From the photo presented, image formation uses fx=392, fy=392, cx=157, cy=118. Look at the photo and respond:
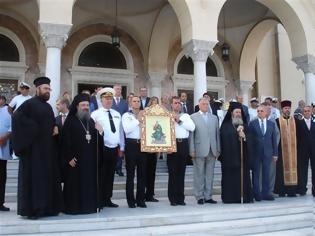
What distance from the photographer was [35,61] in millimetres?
14586

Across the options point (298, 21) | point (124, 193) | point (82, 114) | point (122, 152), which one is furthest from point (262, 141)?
point (298, 21)

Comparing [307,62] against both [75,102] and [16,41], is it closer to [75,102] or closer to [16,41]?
[75,102]

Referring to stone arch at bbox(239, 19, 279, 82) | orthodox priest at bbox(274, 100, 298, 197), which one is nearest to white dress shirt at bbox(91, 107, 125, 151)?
orthodox priest at bbox(274, 100, 298, 197)

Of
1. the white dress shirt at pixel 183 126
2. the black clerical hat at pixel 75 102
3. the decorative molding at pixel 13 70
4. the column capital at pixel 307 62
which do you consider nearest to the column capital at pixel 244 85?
the column capital at pixel 307 62

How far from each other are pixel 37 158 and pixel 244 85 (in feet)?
42.8

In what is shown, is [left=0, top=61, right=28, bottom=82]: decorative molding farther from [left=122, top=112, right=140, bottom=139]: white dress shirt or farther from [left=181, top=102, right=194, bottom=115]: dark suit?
[left=122, top=112, right=140, bottom=139]: white dress shirt

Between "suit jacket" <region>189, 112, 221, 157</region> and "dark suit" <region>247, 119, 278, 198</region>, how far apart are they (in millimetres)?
825

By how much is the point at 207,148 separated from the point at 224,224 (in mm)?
1691

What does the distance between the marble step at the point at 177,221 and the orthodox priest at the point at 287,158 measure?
154 centimetres

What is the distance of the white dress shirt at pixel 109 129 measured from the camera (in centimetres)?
651

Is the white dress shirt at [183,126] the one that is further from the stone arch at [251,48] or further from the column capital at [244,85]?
the column capital at [244,85]

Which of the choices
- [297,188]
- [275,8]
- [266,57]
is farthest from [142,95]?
[266,57]

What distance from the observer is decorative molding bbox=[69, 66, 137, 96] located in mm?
15008

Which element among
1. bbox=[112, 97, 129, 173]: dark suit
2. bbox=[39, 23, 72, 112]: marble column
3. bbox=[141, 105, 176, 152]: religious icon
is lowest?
bbox=[141, 105, 176, 152]: religious icon
